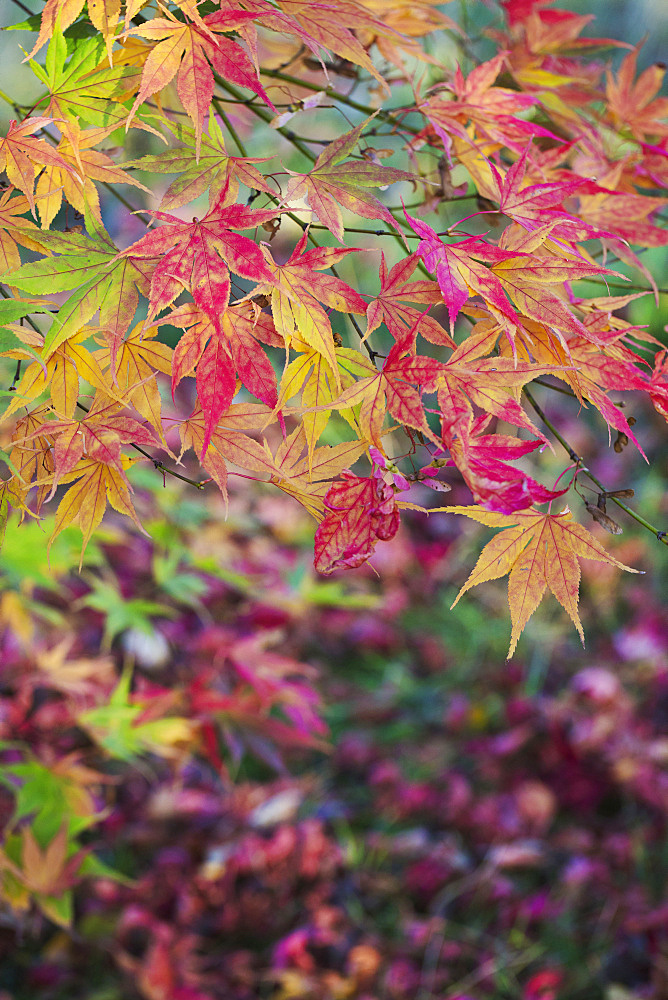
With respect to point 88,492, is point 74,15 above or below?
above

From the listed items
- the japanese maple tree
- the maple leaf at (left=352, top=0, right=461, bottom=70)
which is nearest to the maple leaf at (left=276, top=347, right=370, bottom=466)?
the japanese maple tree

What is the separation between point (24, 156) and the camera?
480mm

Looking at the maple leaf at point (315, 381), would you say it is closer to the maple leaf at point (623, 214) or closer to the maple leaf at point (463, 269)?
the maple leaf at point (463, 269)

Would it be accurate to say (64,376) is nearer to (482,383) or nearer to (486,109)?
(482,383)

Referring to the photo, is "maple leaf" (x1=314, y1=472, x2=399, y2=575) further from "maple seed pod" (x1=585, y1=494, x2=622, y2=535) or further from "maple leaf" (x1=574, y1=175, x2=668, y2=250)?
"maple leaf" (x1=574, y1=175, x2=668, y2=250)

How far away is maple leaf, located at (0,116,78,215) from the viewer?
48cm

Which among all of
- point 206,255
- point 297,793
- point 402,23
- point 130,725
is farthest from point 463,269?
point 297,793

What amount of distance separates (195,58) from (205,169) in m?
0.06

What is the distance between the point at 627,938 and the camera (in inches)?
57.0

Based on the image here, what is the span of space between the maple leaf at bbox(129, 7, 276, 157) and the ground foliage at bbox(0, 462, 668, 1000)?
2.14ft

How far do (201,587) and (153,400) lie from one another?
0.66 metres

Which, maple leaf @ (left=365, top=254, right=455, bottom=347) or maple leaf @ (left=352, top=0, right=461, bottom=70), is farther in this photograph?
maple leaf @ (left=352, top=0, right=461, bottom=70)

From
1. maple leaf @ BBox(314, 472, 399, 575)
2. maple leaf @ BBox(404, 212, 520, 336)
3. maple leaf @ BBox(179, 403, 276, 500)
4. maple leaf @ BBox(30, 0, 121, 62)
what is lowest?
maple leaf @ BBox(314, 472, 399, 575)

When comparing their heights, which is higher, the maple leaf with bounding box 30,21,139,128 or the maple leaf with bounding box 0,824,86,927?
the maple leaf with bounding box 30,21,139,128
